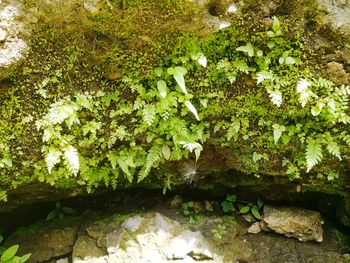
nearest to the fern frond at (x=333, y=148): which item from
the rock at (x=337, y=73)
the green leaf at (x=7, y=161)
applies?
the rock at (x=337, y=73)

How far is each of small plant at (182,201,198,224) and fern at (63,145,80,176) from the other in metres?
2.56

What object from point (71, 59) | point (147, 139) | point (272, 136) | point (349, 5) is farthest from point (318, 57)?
point (71, 59)

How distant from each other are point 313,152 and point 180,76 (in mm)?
2277

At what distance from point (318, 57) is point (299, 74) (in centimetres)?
34

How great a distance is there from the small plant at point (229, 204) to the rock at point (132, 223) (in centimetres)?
169

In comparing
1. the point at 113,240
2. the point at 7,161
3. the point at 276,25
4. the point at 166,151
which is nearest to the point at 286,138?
the point at 276,25

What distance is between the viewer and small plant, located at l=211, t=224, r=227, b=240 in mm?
6459

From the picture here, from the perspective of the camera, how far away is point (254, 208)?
677cm

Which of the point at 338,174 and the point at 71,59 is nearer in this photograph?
the point at 71,59

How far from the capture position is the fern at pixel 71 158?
192 inches

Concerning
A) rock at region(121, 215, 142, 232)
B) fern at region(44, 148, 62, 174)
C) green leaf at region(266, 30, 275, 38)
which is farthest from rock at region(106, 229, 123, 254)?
green leaf at region(266, 30, 275, 38)

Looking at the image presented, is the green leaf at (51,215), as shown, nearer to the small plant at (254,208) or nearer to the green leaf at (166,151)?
the green leaf at (166,151)

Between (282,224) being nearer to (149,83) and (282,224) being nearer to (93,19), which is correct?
(149,83)

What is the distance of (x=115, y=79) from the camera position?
514 cm
